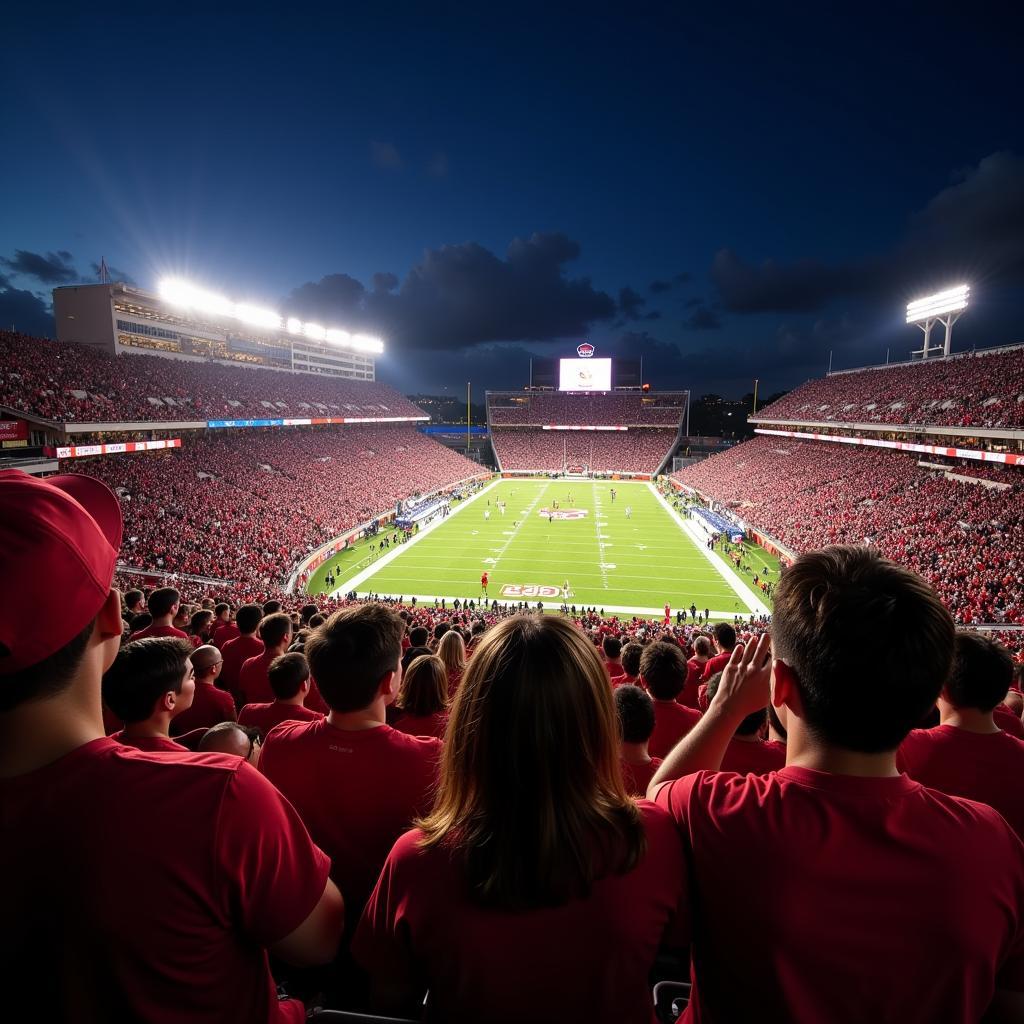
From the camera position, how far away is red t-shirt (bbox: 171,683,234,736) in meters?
4.81

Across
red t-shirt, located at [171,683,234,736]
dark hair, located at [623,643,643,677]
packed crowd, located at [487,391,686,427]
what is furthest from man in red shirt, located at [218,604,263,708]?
packed crowd, located at [487,391,686,427]

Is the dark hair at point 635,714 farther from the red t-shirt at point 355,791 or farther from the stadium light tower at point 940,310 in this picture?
the stadium light tower at point 940,310

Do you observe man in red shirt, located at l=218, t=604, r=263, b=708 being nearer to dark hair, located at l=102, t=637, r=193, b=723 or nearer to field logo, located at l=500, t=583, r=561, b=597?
dark hair, located at l=102, t=637, r=193, b=723

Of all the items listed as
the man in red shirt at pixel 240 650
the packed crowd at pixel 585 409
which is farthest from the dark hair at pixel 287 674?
the packed crowd at pixel 585 409

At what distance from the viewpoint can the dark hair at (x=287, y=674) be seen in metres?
4.20

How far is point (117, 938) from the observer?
1.29m

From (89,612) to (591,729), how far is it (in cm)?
134

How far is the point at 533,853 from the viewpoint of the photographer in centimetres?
142

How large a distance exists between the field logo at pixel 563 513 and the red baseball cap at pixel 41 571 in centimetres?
4266

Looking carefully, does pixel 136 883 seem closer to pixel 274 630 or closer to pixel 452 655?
pixel 452 655

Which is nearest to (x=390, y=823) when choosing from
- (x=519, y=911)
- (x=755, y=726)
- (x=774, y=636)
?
(x=519, y=911)

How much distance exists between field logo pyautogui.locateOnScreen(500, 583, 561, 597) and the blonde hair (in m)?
24.7

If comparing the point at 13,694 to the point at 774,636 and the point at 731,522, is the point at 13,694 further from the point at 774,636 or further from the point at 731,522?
the point at 731,522

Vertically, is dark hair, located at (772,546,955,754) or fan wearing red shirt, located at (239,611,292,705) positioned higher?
dark hair, located at (772,546,955,754)
